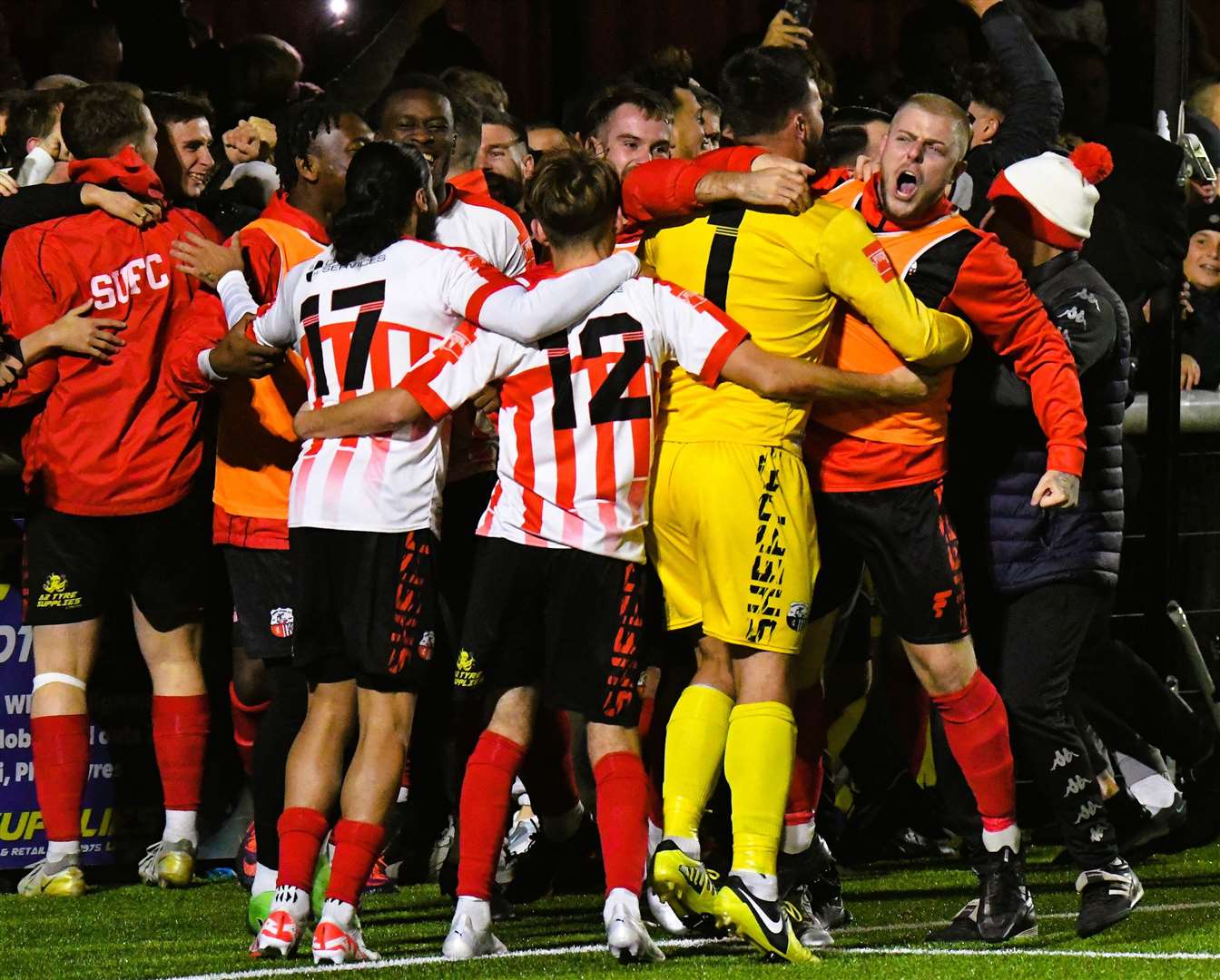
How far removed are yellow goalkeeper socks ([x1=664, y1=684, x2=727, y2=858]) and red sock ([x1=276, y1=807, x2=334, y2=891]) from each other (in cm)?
89

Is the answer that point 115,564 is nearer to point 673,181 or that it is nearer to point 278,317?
point 278,317

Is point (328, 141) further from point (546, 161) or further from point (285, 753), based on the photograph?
point (285, 753)

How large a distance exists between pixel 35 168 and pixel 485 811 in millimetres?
3149

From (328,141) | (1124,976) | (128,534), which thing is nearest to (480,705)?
(128,534)

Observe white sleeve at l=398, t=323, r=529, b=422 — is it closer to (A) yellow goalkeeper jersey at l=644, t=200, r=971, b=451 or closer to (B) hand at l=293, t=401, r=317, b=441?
(B) hand at l=293, t=401, r=317, b=441

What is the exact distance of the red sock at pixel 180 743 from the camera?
22.1 ft

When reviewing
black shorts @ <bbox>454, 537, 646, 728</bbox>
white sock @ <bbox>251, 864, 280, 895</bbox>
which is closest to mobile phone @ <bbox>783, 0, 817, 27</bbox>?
black shorts @ <bbox>454, 537, 646, 728</bbox>

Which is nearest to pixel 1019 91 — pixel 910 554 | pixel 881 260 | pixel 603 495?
pixel 881 260

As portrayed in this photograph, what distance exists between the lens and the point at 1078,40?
35.4 feet

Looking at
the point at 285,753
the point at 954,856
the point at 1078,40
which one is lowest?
the point at 954,856

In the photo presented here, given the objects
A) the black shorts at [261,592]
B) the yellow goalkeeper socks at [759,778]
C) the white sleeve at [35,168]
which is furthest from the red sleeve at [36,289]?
the yellow goalkeeper socks at [759,778]

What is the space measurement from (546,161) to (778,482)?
1001 mm

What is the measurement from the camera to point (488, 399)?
5.47 meters

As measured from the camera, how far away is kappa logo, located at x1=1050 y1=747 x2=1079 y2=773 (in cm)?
569
